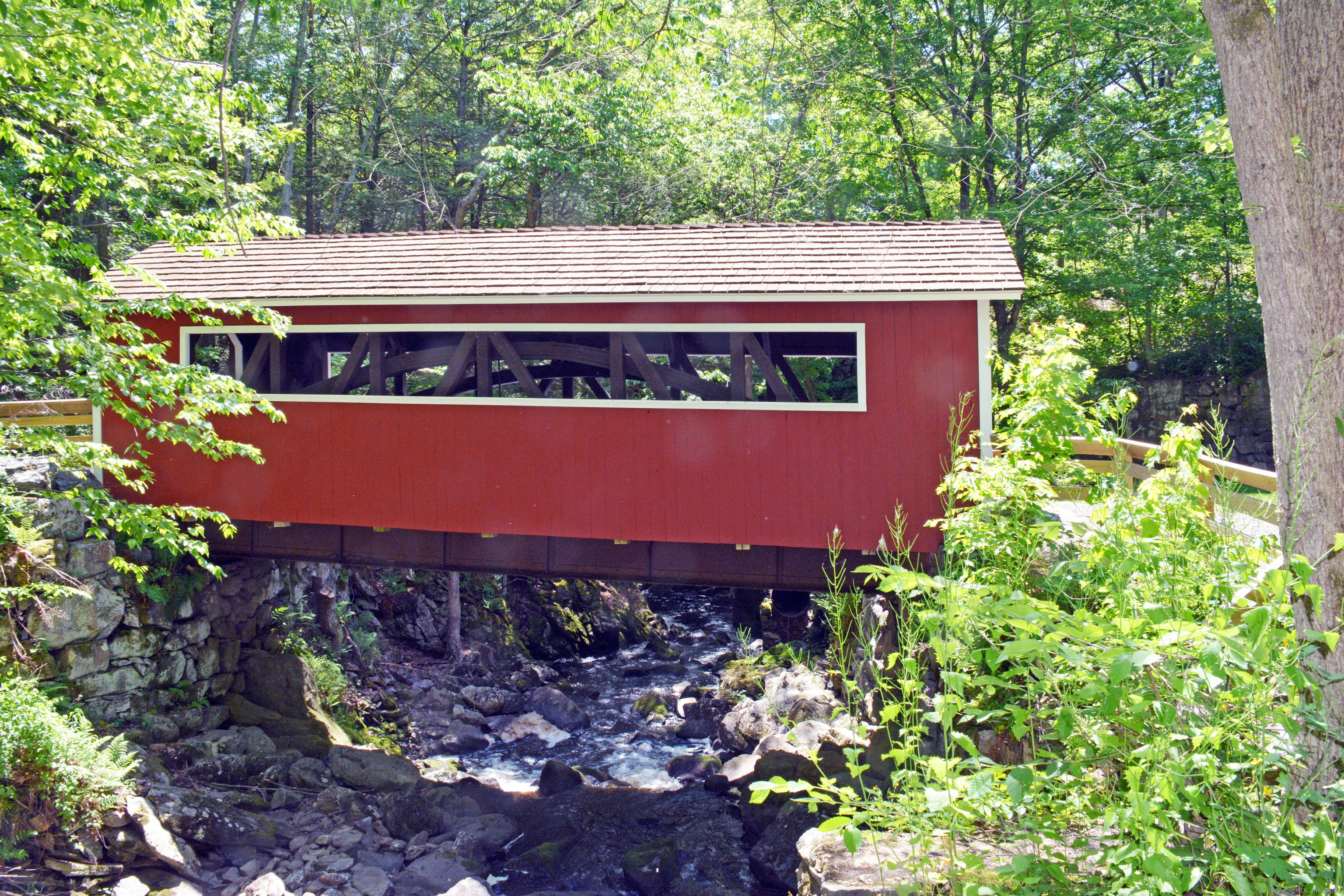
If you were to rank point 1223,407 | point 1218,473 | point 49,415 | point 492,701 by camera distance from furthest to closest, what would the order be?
point 1223,407
point 492,701
point 49,415
point 1218,473

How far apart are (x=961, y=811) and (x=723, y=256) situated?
5647mm

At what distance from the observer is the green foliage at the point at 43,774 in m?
5.76

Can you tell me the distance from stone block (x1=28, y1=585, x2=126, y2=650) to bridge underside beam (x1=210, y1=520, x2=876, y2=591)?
0.93 meters

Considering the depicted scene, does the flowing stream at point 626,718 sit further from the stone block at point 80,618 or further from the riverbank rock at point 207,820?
the stone block at point 80,618

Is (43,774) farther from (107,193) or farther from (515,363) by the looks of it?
(107,193)

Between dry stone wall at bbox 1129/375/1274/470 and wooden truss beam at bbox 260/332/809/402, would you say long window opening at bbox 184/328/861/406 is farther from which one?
dry stone wall at bbox 1129/375/1274/470

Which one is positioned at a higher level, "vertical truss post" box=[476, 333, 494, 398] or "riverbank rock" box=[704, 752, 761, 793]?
"vertical truss post" box=[476, 333, 494, 398]

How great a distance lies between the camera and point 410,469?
7.38 meters

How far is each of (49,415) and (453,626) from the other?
18.5 ft

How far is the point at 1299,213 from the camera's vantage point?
9.08 feet

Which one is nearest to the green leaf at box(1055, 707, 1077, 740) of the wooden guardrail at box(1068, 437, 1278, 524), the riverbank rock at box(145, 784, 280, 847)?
the wooden guardrail at box(1068, 437, 1278, 524)

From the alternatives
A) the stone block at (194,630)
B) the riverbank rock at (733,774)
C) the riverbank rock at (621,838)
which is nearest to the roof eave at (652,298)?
the stone block at (194,630)

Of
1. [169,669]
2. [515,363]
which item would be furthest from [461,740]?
[515,363]

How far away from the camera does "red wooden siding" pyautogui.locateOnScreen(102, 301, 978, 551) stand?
6.45 m
